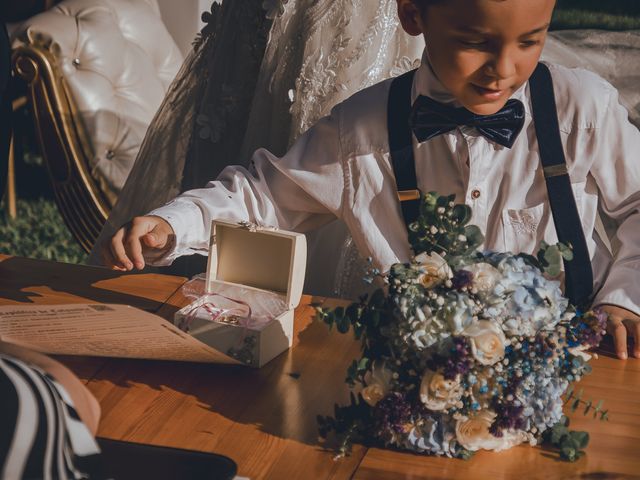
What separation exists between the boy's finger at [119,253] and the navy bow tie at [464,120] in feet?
1.69

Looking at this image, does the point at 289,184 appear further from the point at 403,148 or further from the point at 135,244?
the point at 135,244

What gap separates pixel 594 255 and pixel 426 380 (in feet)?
2.41

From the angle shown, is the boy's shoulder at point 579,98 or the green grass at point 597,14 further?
the green grass at point 597,14

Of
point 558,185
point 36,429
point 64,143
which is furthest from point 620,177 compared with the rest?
point 64,143

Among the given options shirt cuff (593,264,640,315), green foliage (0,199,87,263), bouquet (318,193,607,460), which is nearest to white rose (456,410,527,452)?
bouquet (318,193,607,460)

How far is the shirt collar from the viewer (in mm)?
1540

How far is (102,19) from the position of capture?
12.2ft

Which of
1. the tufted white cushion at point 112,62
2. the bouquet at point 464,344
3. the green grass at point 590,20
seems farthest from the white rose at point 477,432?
the green grass at point 590,20

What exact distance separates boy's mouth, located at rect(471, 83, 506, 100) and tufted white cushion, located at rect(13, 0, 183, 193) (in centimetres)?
212

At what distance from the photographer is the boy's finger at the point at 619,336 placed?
1.38 m

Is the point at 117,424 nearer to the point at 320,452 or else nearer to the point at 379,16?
the point at 320,452

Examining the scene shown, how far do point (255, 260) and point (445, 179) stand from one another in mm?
419

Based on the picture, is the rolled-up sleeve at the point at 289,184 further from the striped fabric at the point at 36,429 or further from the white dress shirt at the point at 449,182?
the striped fabric at the point at 36,429

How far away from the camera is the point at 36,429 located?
0.78m
